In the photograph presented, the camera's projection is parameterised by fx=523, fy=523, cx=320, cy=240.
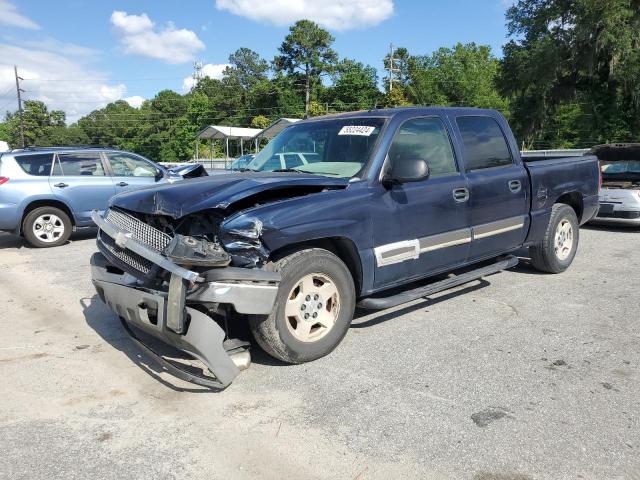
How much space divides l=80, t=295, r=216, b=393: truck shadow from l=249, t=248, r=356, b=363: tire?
0.56 meters

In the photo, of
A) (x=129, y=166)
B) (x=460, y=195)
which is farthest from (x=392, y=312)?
(x=129, y=166)

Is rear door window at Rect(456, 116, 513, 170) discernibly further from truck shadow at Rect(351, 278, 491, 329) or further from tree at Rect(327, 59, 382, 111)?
tree at Rect(327, 59, 382, 111)

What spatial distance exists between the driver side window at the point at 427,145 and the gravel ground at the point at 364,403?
143 centimetres

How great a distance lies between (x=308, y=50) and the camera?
70.3m

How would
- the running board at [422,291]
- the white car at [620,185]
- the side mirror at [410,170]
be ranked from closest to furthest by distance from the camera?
1. the side mirror at [410,170]
2. the running board at [422,291]
3. the white car at [620,185]

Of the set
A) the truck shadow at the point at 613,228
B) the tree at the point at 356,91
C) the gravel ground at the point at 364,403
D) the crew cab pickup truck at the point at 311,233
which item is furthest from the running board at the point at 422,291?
the tree at the point at 356,91

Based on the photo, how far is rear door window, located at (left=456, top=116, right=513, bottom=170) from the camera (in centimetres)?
513

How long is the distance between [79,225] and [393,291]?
6.55 metres

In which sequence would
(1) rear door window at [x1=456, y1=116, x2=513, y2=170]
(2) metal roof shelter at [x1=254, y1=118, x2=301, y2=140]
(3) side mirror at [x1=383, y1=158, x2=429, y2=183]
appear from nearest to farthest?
(3) side mirror at [x1=383, y1=158, x2=429, y2=183] < (1) rear door window at [x1=456, y1=116, x2=513, y2=170] < (2) metal roof shelter at [x1=254, y1=118, x2=301, y2=140]

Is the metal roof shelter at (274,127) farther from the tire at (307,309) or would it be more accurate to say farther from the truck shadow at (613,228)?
the tire at (307,309)

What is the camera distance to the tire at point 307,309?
11.8 ft

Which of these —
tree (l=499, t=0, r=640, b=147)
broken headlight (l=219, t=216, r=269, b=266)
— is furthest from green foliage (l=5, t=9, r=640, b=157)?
broken headlight (l=219, t=216, r=269, b=266)

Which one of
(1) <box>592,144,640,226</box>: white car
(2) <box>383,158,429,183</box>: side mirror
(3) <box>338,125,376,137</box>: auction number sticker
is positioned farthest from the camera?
(1) <box>592,144,640,226</box>: white car

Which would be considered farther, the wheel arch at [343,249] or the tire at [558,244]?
the tire at [558,244]
